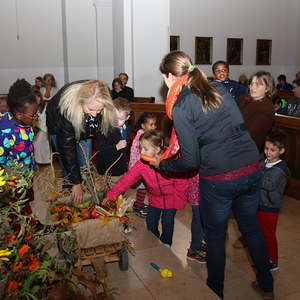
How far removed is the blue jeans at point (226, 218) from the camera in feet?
8.66

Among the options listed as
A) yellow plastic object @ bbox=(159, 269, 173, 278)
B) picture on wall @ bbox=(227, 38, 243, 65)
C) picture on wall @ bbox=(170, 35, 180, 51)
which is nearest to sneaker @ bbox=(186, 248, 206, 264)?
yellow plastic object @ bbox=(159, 269, 173, 278)

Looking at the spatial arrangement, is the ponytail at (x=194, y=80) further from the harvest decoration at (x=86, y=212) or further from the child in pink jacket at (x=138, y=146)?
the child in pink jacket at (x=138, y=146)

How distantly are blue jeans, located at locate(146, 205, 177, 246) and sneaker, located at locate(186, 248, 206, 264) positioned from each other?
0.21 meters

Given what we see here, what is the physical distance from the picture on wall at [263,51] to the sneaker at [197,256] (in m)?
13.7

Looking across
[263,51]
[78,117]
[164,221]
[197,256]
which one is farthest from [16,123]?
[263,51]

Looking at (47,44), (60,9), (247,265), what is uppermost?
(60,9)

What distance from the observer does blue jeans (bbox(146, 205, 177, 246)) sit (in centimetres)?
361

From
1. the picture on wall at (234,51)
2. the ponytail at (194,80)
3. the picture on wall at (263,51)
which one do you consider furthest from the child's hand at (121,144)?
the picture on wall at (263,51)

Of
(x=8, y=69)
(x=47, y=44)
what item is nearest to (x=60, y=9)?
Answer: (x=47, y=44)

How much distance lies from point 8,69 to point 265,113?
9494mm

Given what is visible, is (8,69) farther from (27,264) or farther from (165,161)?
(27,264)

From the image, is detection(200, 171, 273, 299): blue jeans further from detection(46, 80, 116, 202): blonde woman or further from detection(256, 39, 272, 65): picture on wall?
detection(256, 39, 272, 65): picture on wall

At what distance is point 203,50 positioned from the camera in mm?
14906

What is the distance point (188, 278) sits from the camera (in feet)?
10.2
